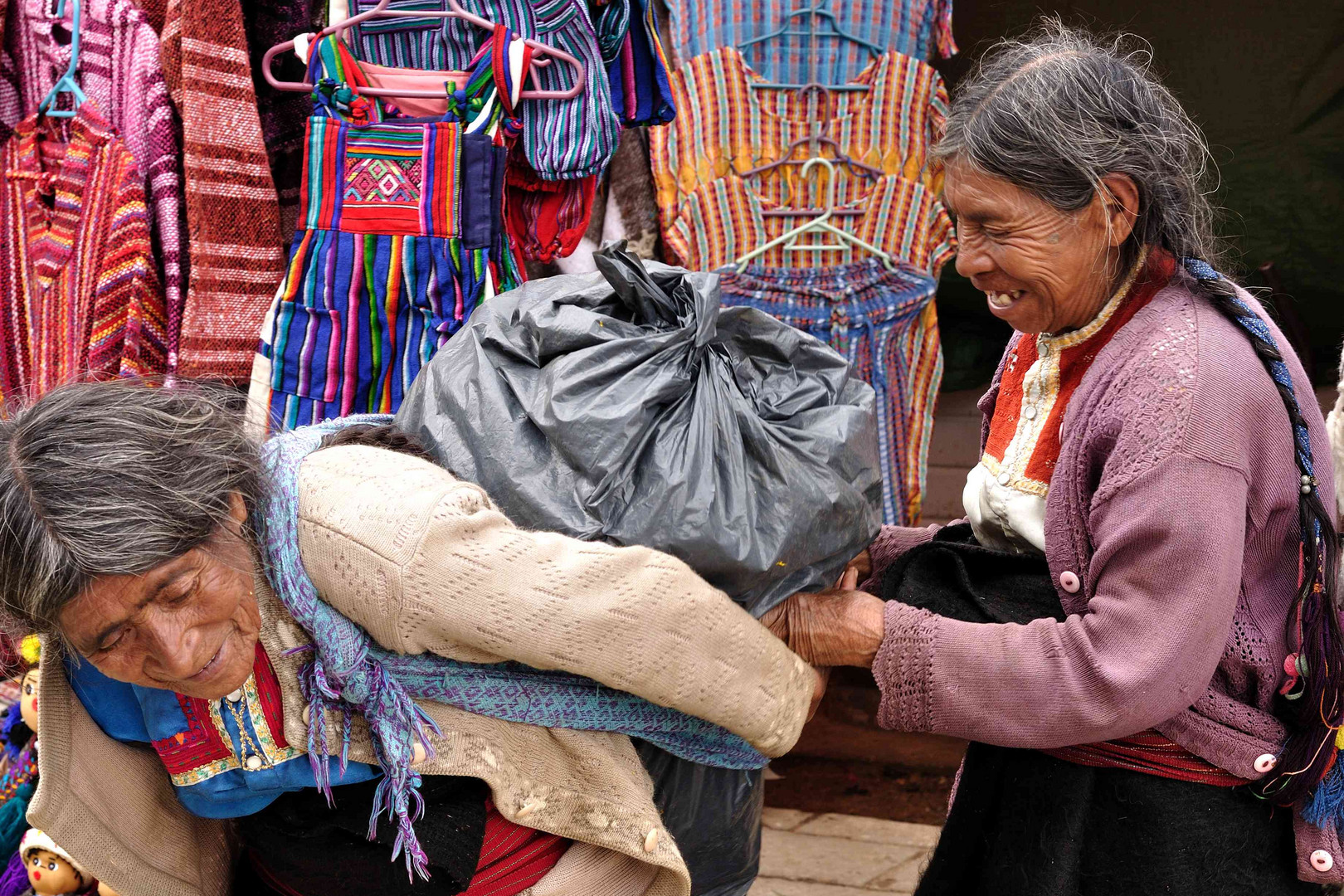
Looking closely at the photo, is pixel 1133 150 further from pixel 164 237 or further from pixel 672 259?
pixel 164 237

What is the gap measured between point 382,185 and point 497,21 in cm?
47

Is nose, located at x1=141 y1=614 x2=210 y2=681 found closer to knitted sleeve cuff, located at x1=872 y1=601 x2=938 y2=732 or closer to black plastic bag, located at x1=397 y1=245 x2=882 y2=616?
black plastic bag, located at x1=397 y1=245 x2=882 y2=616

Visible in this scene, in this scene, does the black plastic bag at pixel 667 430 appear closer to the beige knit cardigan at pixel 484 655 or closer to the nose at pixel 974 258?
the beige knit cardigan at pixel 484 655

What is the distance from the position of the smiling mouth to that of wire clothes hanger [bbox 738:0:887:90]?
5.06 ft

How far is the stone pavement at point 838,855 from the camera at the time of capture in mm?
3389

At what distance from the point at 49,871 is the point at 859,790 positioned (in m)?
2.69

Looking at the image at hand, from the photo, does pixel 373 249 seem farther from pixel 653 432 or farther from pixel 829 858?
pixel 829 858

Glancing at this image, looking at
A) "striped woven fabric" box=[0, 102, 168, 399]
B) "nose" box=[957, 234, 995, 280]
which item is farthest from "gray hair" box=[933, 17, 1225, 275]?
"striped woven fabric" box=[0, 102, 168, 399]

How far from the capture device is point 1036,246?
1567mm

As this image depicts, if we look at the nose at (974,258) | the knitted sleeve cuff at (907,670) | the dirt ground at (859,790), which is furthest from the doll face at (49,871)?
the dirt ground at (859,790)

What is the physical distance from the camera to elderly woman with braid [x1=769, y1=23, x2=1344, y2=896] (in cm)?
144

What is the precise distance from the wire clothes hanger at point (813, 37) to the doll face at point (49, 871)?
2.43m

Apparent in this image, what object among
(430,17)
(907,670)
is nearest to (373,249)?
(430,17)

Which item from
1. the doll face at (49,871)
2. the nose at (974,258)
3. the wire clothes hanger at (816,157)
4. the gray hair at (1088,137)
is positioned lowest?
the doll face at (49,871)
